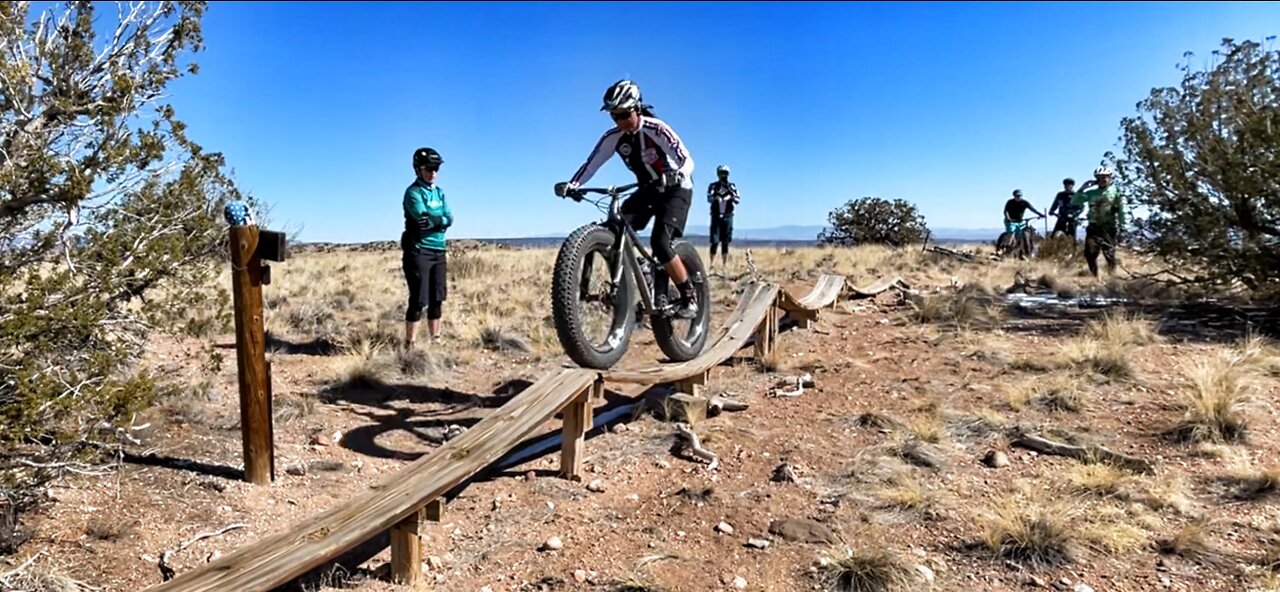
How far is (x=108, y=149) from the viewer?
4.29 meters

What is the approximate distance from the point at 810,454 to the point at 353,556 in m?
2.70

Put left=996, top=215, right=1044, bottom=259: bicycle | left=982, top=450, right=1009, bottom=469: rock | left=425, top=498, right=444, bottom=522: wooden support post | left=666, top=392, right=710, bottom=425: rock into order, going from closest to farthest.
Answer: left=425, top=498, right=444, bottom=522: wooden support post
left=982, top=450, right=1009, bottom=469: rock
left=666, top=392, right=710, bottom=425: rock
left=996, top=215, right=1044, bottom=259: bicycle

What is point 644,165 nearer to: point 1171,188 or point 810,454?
point 810,454

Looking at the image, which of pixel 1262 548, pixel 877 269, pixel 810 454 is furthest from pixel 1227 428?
pixel 877 269

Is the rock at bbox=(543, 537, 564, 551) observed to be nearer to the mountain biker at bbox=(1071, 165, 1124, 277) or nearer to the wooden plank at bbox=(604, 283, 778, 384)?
the wooden plank at bbox=(604, 283, 778, 384)

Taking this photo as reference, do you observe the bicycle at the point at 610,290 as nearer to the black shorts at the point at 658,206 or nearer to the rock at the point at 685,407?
the black shorts at the point at 658,206

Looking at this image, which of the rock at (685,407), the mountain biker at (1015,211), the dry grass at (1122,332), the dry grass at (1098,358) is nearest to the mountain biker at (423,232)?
the rock at (685,407)

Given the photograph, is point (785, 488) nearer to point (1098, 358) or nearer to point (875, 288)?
point (1098, 358)

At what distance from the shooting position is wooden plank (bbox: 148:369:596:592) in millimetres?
2857

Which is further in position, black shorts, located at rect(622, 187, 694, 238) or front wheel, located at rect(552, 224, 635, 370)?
black shorts, located at rect(622, 187, 694, 238)

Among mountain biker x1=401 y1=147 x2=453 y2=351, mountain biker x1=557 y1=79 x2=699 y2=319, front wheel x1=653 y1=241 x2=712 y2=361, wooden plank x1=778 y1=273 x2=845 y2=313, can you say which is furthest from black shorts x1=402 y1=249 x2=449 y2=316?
wooden plank x1=778 y1=273 x2=845 y2=313

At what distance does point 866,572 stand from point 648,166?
2.98m

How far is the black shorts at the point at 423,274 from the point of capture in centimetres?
730

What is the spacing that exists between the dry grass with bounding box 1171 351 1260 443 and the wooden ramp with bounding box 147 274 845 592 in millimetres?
3161
